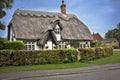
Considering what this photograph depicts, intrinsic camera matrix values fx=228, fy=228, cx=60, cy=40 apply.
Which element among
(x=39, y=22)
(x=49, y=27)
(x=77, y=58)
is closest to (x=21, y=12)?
(x=39, y=22)

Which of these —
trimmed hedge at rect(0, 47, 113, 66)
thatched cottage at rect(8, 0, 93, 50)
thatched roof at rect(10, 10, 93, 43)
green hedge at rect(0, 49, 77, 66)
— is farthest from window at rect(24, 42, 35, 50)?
green hedge at rect(0, 49, 77, 66)

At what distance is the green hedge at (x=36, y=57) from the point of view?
2474cm

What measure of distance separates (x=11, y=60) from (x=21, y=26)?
21.1 meters

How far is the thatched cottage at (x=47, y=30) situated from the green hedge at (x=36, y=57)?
49.5 ft

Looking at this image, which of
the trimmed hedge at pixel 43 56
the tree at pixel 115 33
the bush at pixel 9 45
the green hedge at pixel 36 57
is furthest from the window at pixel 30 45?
the tree at pixel 115 33

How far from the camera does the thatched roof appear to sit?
146 feet

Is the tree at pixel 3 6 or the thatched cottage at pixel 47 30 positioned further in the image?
the thatched cottage at pixel 47 30

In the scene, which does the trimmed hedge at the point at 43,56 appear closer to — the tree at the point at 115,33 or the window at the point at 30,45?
the window at the point at 30,45

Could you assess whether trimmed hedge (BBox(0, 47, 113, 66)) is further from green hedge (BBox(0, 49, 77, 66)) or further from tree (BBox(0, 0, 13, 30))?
tree (BBox(0, 0, 13, 30))

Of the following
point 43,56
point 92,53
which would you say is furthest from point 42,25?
point 43,56

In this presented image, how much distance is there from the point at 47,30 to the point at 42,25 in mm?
4370

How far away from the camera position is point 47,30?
44.0 m

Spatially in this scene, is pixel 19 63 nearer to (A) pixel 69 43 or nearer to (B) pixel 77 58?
(B) pixel 77 58

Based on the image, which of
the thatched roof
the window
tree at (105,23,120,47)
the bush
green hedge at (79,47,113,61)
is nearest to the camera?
green hedge at (79,47,113,61)
